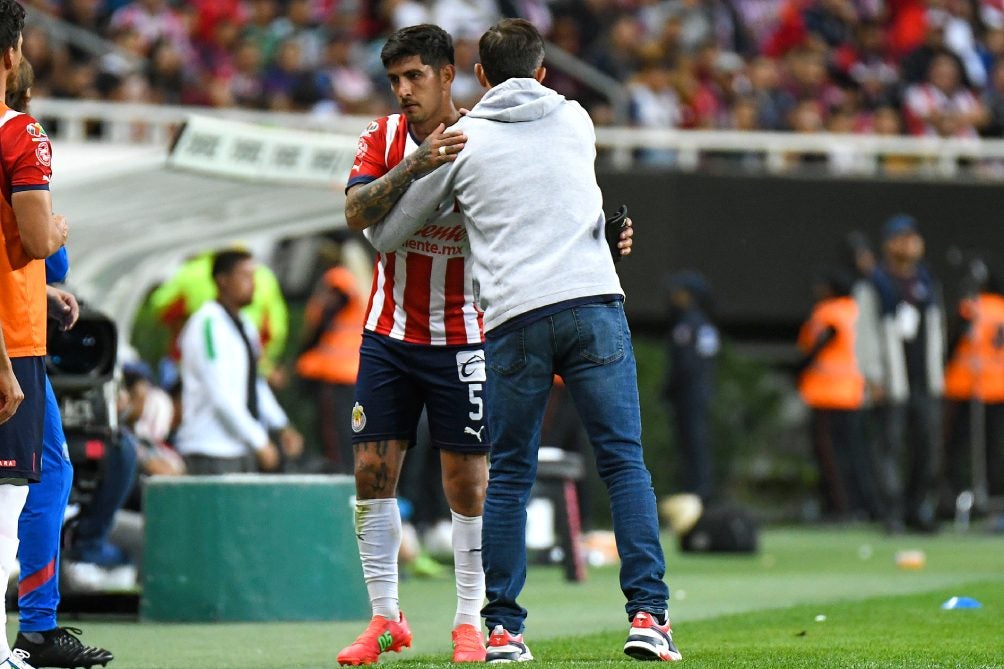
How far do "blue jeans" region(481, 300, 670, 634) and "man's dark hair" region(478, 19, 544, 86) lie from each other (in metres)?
0.80

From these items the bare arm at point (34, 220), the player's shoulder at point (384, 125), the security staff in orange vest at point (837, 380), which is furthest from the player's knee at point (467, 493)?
the security staff in orange vest at point (837, 380)

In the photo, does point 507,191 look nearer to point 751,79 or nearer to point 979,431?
point 979,431

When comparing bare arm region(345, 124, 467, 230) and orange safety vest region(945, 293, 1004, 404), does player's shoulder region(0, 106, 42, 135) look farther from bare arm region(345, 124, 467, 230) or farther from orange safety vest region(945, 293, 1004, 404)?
orange safety vest region(945, 293, 1004, 404)

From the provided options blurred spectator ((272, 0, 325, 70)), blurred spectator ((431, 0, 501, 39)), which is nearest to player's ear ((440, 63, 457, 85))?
blurred spectator ((272, 0, 325, 70))

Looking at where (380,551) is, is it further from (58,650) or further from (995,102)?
(995,102)

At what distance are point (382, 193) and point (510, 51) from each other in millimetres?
622

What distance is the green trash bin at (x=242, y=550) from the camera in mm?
8773

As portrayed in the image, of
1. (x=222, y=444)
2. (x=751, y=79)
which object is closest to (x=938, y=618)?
(x=222, y=444)

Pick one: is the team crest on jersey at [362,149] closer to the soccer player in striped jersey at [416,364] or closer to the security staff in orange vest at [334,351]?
the soccer player in striped jersey at [416,364]

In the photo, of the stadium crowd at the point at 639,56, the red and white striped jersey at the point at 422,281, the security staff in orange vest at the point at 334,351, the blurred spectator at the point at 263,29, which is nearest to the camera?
the red and white striped jersey at the point at 422,281

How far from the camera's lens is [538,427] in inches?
247

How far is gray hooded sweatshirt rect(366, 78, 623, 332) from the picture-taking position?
622 centimetres

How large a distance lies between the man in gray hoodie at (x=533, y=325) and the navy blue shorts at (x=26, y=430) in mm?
1406

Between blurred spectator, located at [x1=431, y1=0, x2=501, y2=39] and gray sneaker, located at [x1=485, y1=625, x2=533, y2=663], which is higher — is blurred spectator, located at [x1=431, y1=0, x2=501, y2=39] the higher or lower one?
the higher one
